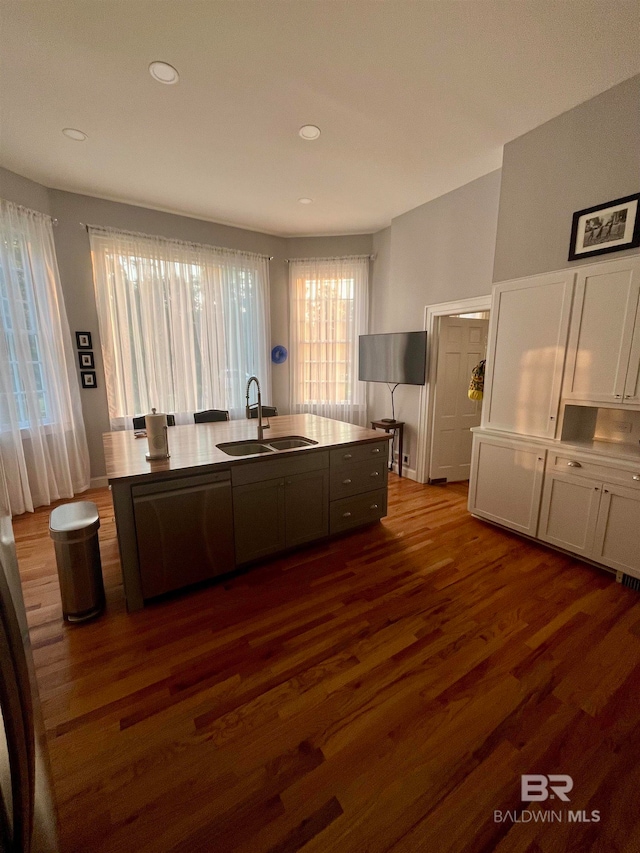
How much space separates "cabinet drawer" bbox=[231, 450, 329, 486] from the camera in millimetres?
2318

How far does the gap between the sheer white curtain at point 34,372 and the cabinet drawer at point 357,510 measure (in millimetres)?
2935

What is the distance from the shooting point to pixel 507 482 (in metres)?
2.97

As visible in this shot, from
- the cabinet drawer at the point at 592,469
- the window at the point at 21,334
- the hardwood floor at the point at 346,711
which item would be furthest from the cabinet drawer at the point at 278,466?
the window at the point at 21,334

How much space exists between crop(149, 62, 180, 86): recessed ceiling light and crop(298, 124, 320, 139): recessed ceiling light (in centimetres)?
89

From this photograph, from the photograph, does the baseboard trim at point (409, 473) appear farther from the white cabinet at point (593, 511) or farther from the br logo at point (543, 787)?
the br logo at point (543, 787)

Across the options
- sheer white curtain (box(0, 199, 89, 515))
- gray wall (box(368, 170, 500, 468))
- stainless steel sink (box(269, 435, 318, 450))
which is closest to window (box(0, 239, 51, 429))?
sheer white curtain (box(0, 199, 89, 515))

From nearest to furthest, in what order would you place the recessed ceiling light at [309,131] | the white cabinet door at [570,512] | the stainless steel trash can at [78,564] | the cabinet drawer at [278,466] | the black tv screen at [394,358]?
the stainless steel trash can at [78,564] < the cabinet drawer at [278,466] < the white cabinet door at [570,512] < the recessed ceiling light at [309,131] < the black tv screen at [394,358]

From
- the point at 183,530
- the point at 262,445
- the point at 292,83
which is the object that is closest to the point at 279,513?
the point at 262,445

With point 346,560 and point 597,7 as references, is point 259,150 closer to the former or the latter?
point 597,7

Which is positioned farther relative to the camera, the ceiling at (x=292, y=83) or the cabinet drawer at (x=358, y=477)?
the cabinet drawer at (x=358, y=477)

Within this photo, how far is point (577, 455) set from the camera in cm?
250

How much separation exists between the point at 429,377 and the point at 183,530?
3.08 metres

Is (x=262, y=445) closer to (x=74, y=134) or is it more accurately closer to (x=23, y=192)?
(x=74, y=134)

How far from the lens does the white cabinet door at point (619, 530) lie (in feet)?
7.38
